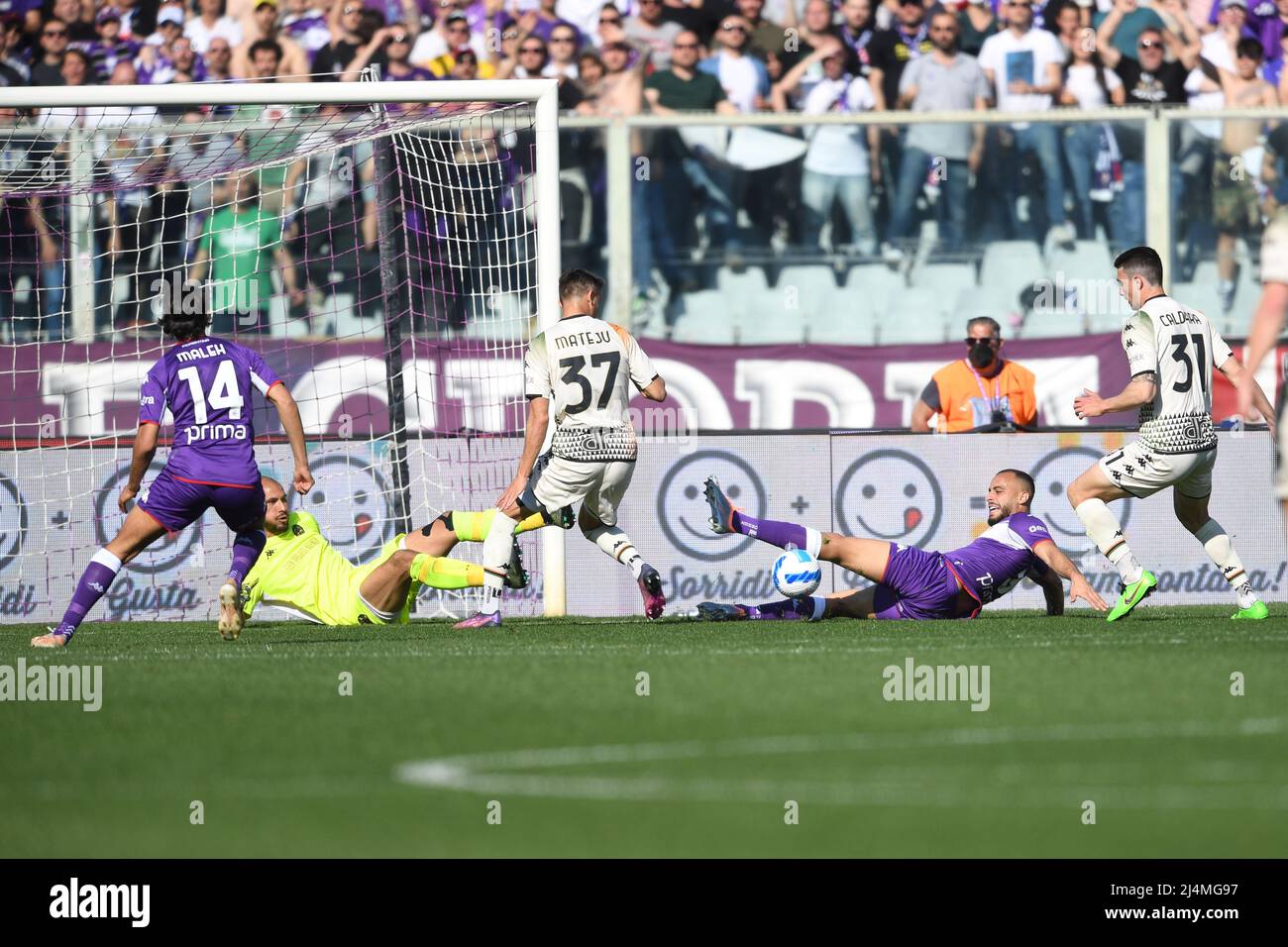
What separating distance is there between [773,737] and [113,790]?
2049mm

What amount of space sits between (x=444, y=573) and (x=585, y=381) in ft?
4.91

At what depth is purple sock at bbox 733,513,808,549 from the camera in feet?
33.8

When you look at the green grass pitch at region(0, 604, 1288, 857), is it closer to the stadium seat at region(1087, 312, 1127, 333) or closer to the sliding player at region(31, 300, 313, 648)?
the sliding player at region(31, 300, 313, 648)

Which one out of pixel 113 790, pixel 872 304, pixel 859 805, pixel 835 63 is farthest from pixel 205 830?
pixel 835 63

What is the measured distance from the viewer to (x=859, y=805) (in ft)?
15.5

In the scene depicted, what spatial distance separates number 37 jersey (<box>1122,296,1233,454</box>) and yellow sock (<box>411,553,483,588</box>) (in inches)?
159

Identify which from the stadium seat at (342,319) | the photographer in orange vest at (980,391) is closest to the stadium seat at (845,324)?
the photographer in orange vest at (980,391)

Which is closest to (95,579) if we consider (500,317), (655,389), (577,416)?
(577,416)

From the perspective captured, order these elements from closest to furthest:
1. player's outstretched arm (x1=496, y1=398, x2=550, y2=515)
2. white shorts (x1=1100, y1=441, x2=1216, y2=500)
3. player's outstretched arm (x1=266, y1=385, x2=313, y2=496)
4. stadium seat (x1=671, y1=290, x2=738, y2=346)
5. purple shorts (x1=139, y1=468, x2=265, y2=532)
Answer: purple shorts (x1=139, y1=468, x2=265, y2=532), player's outstretched arm (x1=266, y1=385, x2=313, y2=496), white shorts (x1=1100, y1=441, x2=1216, y2=500), player's outstretched arm (x1=496, y1=398, x2=550, y2=515), stadium seat (x1=671, y1=290, x2=738, y2=346)

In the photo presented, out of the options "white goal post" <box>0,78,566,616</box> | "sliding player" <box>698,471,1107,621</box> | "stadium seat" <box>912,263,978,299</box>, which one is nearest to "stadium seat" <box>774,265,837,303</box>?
"stadium seat" <box>912,263,978,299</box>

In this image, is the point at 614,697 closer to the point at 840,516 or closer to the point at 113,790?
the point at 113,790

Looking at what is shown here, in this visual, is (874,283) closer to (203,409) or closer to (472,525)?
(472,525)

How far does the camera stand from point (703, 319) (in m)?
16.2

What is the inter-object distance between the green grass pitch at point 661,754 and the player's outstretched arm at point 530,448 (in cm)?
195
